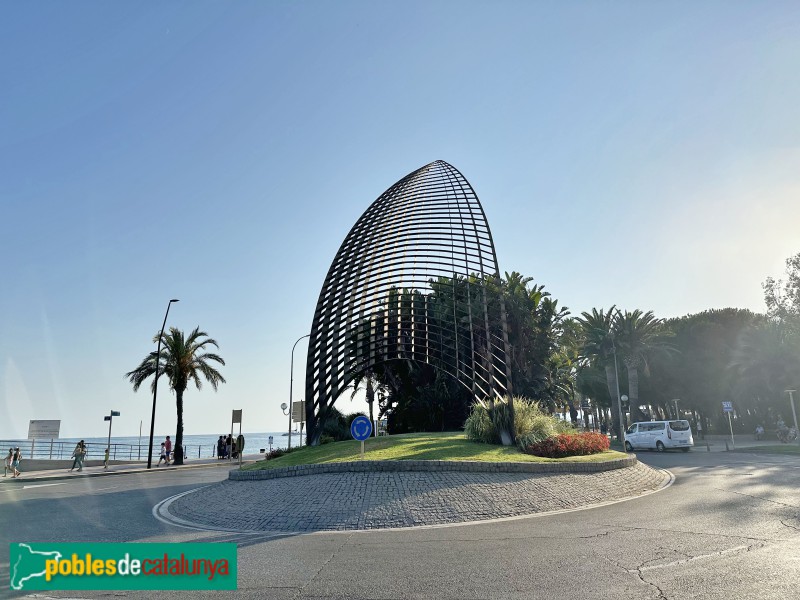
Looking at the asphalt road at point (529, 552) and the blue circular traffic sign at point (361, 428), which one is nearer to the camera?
the asphalt road at point (529, 552)

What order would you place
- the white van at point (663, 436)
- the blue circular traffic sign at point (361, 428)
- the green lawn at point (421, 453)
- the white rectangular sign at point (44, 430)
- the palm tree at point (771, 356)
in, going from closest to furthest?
A: the blue circular traffic sign at point (361, 428), the green lawn at point (421, 453), the white van at point (663, 436), the white rectangular sign at point (44, 430), the palm tree at point (771, 356)

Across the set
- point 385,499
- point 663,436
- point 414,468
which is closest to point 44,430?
point 414,468

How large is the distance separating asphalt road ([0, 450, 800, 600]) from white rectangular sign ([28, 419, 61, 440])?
24594mm

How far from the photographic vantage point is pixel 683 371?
202 ft

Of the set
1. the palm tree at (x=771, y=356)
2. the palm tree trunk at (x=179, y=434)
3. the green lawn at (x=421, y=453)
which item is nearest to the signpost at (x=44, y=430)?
the palm tree trunk at (x=179, y=434)

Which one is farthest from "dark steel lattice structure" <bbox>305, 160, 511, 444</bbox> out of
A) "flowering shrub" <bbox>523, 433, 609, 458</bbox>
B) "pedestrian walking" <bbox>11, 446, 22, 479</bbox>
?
"pedestrian walking" <bbox>11, 446, 22, 479</bbox>

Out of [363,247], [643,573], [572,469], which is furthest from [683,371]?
[643,573]

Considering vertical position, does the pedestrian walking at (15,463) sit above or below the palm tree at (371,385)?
below

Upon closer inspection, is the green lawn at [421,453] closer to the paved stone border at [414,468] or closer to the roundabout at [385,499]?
the paved stone border at [414,468]

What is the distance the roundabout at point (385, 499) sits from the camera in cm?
1086

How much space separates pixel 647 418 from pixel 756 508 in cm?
6781

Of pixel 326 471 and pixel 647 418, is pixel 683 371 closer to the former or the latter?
pixel 647 418

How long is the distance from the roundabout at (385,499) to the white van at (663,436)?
Result: 20614mm

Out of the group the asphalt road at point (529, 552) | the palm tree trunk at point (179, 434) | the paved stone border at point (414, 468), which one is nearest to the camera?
the asphalt road at point (529, 552)
